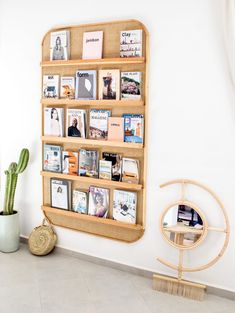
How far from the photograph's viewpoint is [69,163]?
2.86m

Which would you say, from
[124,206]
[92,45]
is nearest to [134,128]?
[124,206]

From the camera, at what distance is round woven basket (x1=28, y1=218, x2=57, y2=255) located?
293cm

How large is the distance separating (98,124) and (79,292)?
1205 mm

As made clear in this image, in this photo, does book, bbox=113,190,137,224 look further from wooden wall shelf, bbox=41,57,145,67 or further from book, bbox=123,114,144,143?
wooden wall shelf, bbox=41,57,145,67

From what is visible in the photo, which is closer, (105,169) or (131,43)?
(131,43)

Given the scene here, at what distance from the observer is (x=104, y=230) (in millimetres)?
2795

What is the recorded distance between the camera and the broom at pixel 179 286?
2363mm

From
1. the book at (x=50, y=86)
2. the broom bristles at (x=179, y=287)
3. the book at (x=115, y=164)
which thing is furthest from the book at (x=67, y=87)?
the broom bristles at (x=179, y=287)

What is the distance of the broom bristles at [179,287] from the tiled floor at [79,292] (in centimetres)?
4

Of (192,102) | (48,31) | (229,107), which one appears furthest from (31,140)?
(229,107)

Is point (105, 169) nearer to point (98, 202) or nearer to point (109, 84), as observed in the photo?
point (98, 202)

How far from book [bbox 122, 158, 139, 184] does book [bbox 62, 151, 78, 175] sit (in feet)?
1.40

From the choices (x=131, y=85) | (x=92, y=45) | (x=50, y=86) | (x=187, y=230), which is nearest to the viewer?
Answer: (x=187, y=230)

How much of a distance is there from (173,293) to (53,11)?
2.31 metres
